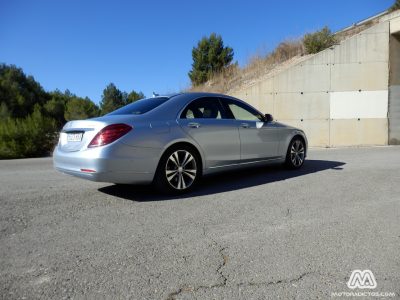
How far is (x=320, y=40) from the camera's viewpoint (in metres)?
16.0

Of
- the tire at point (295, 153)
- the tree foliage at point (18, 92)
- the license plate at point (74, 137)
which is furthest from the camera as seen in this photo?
the tree foliage at point (18, 92)

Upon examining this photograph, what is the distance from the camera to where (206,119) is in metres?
5.54

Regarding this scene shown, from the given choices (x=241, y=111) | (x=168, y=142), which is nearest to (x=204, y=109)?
(x=241, y=111)

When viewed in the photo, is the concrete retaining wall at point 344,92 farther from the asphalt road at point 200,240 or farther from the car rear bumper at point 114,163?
the car rear bumper at point 114,163

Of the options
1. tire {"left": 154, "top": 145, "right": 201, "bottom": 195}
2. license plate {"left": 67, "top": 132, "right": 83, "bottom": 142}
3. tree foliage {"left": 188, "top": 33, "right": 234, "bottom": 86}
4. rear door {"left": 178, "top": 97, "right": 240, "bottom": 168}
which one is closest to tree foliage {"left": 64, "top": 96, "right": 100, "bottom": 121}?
tree foliage {"left": 188, "top": 33, "right": 234, "bottom": 86}

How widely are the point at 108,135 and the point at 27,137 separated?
32.3ft

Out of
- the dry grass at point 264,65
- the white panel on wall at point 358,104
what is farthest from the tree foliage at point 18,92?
the white panel on wall at point 358,104

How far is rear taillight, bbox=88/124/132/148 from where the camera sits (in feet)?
14.6

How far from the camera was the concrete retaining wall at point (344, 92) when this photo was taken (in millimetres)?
13117

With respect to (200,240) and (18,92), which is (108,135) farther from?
(18,92)

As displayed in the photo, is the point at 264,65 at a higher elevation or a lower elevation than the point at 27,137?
higher

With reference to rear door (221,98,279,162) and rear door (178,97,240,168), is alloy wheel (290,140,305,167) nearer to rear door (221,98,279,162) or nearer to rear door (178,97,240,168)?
rear door (221,98,279,162)

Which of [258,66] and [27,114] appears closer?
[258,66]

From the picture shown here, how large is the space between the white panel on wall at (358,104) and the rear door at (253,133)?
7825mm
